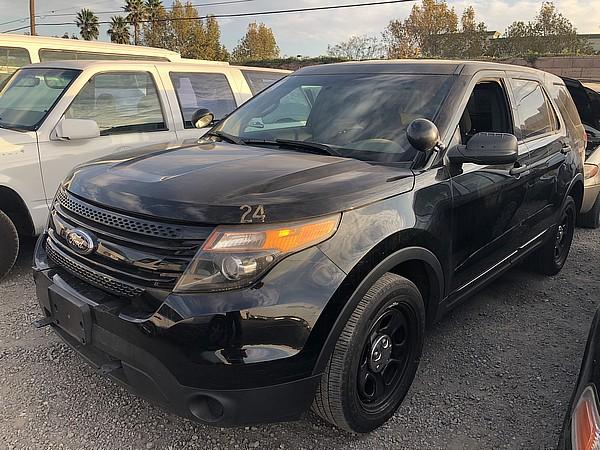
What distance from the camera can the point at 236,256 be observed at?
198cm

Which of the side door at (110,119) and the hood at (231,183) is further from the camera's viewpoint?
the side door at (110,119)

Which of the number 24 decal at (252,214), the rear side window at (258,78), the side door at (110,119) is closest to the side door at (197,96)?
the side door at (110,119)

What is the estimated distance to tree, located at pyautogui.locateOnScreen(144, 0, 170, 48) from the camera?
165ft

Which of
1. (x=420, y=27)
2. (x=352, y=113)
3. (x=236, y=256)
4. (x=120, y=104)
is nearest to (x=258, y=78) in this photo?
(x=120, y=104)

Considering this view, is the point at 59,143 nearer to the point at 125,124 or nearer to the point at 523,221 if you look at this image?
the point at 125,124

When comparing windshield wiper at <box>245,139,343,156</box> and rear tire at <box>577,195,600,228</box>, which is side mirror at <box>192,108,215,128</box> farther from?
rear tire at <box>577,195,600,228</box>

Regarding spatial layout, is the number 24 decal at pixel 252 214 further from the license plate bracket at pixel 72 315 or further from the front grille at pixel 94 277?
the license plate bracket at pixel 72 315

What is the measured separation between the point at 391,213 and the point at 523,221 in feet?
5.63

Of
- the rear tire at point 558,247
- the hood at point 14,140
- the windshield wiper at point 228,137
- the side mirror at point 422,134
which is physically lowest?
the rear tire at point 558,247

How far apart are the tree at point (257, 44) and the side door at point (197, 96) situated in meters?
52.0

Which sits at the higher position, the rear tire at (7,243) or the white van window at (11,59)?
the white van window at (11,59)

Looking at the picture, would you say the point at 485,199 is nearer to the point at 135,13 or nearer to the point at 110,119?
the point at 110,119

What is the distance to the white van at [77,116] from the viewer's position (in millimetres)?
4195

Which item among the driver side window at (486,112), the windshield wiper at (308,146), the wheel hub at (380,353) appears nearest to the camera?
the wheel hub at (380,353)
